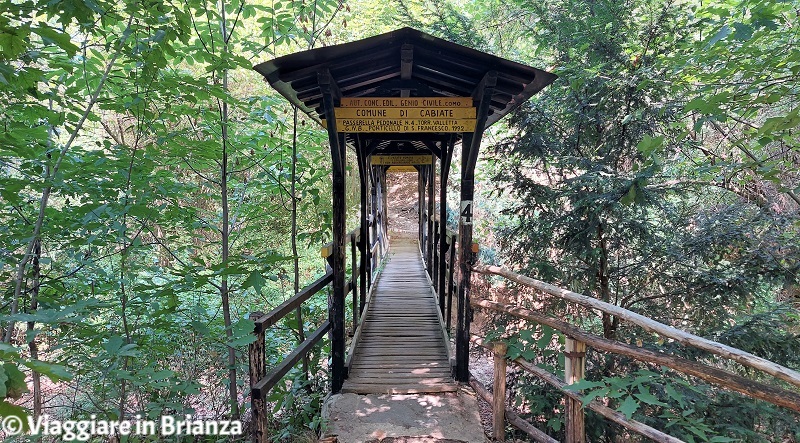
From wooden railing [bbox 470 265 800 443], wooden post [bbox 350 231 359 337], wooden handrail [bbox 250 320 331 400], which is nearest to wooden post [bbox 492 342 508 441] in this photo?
wooden railing [bbox 470 265 800 443]

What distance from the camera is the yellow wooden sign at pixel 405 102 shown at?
387 centimetres

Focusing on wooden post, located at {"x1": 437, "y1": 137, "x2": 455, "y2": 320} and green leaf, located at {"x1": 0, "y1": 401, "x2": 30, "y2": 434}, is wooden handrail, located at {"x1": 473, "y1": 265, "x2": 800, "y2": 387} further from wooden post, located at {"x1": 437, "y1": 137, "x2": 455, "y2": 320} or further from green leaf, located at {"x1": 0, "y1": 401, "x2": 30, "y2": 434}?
wooden post, located at {"x1": 437, "y1": 137, "x2": 455, "y2": 320}

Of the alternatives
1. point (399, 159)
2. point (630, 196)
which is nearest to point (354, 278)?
point (630, 196)

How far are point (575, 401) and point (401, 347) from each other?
7.80 ft

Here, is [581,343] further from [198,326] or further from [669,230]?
[669,230]

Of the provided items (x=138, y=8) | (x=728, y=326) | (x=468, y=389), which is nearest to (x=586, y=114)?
(x=728, y=326)

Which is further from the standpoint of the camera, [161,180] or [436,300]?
[436,300]

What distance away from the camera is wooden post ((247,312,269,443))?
271cm

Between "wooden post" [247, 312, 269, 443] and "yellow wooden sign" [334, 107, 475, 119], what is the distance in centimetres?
200

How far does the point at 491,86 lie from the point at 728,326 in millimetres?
3737

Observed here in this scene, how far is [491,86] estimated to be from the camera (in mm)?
3605

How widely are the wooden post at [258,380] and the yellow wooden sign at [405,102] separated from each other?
2118mm

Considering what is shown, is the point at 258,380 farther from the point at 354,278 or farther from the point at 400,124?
the point at 354,278

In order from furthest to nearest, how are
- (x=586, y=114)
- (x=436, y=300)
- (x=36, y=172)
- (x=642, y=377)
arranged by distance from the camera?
(x=436, y=300) → (x=586, y=114) → (x=36, y=172) → (x=642, y=377)
